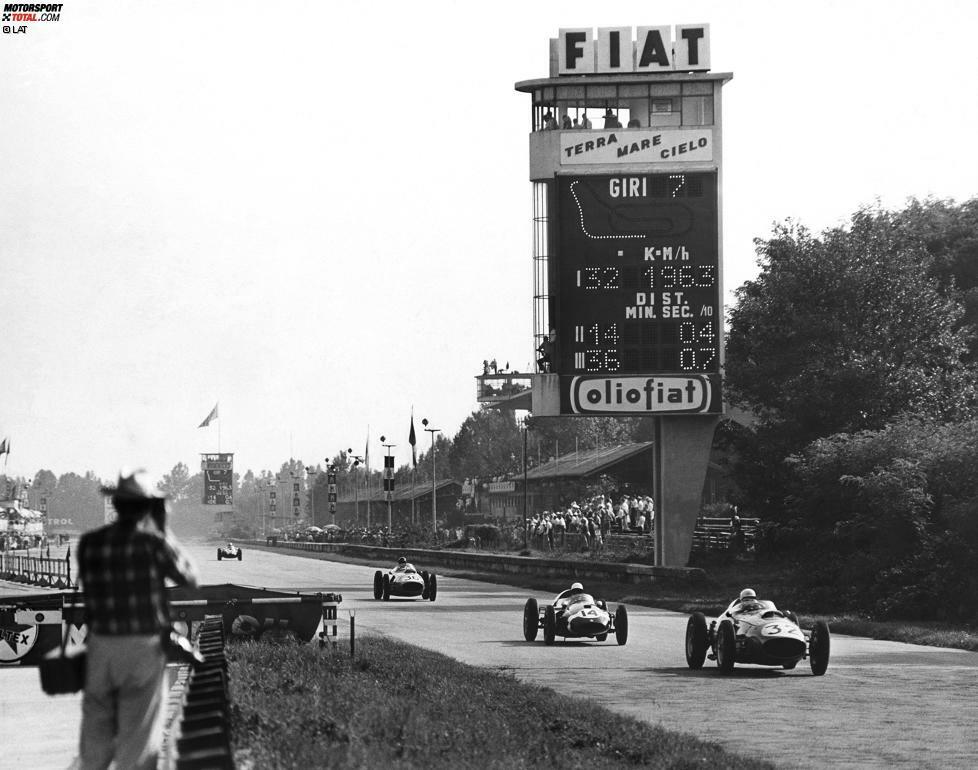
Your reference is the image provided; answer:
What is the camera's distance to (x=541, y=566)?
181ft

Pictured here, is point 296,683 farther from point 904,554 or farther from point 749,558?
point 749,558

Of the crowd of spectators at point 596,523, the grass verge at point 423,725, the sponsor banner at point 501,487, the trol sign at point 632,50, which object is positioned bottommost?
the grass verge at point 423,725

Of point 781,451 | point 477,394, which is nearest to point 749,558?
point 781,451

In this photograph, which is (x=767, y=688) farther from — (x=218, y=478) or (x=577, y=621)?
(x=218, y=478)

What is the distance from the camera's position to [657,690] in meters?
19.0

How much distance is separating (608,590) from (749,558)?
6.09 metres

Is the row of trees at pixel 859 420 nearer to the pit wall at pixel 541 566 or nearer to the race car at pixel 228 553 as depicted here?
the pit wall at pixel 541 566

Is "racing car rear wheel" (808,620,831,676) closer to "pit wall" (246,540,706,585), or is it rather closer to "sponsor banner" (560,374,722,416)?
"sponsor banner" (560,374,722,416)

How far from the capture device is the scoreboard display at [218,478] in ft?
316

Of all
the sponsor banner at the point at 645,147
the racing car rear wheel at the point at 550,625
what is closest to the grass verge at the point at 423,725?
the racing car rear wheel at the point at 550,625

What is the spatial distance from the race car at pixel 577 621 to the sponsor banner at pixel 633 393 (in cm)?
1272

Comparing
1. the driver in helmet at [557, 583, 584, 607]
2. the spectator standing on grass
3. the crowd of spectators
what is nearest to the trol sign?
the driver in helmet at [557, 583, 584, 607]

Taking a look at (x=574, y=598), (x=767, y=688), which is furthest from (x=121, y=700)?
(x=574, y=598)

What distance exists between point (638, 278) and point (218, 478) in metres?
65.7
